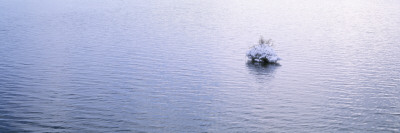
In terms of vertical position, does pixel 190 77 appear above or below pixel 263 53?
below

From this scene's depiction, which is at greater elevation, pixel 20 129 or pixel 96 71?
pixel 96 71

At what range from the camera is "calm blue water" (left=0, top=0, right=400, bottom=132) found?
3591 centimetres

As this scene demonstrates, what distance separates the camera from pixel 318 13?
415 feet

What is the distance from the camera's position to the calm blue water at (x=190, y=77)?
35906 mm

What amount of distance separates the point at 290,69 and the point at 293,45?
1907cm

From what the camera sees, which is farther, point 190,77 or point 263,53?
point 263,53

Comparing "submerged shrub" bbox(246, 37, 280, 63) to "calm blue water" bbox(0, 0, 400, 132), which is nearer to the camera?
"calm blue water" bbox(0, 0, 400, 132)

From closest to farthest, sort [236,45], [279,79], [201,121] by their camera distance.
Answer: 1. [201,121]
2. [279,79]
3. [236,45]

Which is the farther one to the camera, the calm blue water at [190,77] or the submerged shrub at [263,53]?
the submerged shrub at [263,53]

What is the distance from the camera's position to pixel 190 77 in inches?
2007

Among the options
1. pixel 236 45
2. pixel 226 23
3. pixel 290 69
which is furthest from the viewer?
pixel 226 23

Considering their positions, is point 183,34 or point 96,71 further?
point 183,34

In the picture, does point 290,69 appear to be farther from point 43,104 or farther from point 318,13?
point 318,13

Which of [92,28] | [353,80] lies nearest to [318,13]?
[92,28]
